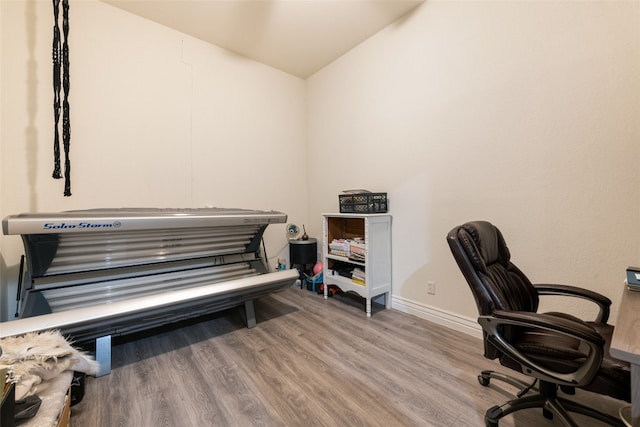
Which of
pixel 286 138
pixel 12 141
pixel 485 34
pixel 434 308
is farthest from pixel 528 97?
pixel 12 141

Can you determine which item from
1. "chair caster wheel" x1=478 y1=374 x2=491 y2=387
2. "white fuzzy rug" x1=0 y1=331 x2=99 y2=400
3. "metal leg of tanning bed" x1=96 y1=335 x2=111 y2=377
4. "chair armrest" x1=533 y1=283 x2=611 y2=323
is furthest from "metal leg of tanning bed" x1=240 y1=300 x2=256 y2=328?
"chair armrest" x1=533 y1=283 x2=611 y2=323

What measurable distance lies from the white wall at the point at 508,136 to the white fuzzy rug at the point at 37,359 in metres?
2.34

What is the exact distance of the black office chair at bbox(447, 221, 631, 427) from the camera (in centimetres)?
90

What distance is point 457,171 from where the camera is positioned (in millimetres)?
2086

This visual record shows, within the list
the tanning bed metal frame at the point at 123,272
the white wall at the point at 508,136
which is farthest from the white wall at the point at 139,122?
the white wall at the point at 508,136

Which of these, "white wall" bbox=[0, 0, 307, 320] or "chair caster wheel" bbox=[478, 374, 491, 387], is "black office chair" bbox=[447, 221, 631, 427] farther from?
"white wall" bbox=[0, 0, 307, 320]

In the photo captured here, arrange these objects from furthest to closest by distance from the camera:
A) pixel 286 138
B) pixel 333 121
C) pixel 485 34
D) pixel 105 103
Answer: pixel 286 138
pixel 333 121
pixel 105 103
pixel 485 34

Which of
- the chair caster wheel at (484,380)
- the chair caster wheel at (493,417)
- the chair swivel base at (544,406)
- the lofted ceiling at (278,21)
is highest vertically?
the lofted ceiling at (278,21)

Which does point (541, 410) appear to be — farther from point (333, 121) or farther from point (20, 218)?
point (333, 121)

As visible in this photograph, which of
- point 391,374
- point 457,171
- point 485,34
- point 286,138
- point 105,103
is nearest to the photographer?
point 391,374

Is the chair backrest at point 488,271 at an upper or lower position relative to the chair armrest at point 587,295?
upper

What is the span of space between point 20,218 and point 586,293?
289 cm

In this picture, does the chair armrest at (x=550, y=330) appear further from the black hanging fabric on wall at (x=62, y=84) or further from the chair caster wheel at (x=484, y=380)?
the black hanging fabric on wall at (x=62, y=84)

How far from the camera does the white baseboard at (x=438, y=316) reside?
6.47ft
